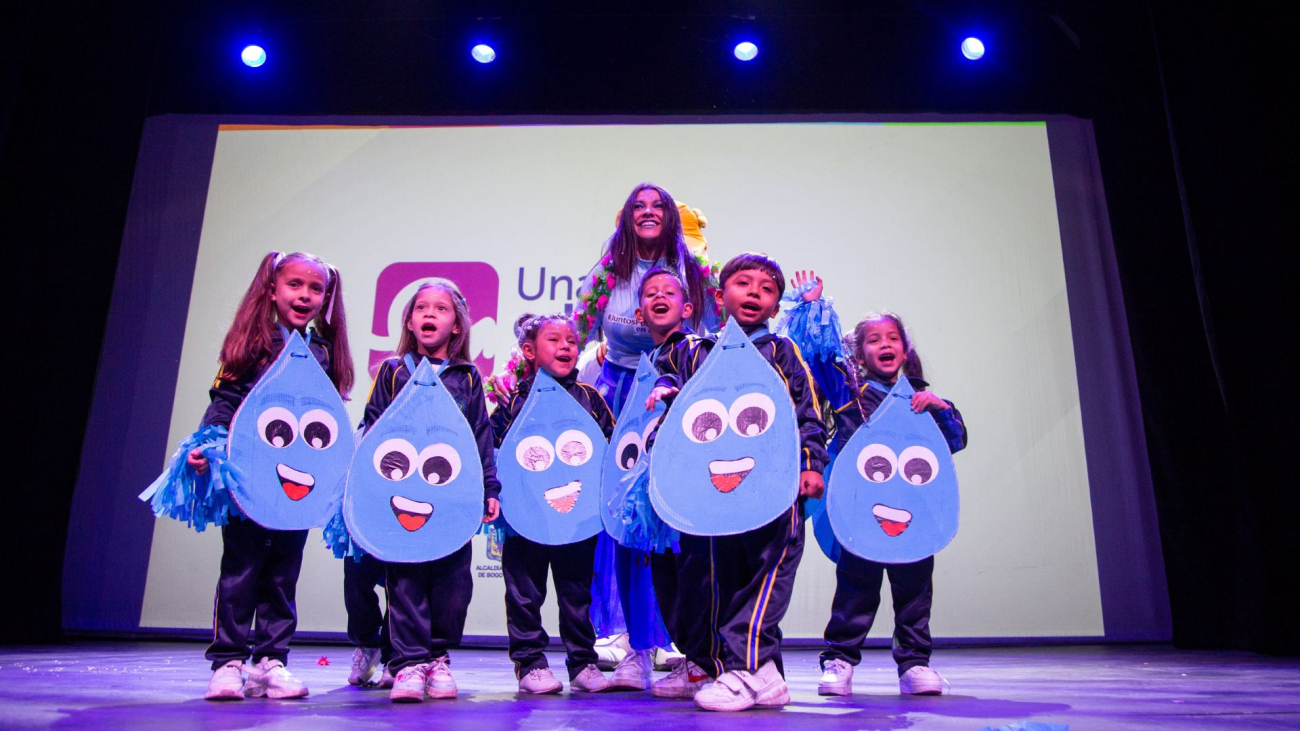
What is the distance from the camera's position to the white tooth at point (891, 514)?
8.00 ft

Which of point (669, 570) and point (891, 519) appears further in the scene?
point (891, 519)

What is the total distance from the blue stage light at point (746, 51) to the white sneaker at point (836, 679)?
363cm

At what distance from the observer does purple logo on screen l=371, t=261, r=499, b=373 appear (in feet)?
15.5

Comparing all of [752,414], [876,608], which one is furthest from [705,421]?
[876,608]

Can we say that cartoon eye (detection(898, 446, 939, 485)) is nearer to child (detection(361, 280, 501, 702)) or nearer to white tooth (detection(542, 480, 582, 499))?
white tooth (detection(542, 480, 582, 499))

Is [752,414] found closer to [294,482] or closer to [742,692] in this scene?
[742,692]

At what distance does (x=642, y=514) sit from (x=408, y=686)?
650 mm

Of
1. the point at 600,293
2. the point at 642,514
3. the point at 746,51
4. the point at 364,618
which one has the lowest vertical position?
the point at 364,618

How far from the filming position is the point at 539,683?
227 cm

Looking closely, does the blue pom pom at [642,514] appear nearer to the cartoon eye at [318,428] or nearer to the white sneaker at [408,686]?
the white sneaker at [408,686]

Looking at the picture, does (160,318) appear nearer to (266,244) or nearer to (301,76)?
(266,244)

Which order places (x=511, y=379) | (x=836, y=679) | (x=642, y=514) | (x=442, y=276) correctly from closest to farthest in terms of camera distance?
(x=642, y=514)
(x=836, y=679)
(x=511, y=379)
(x=442, y=276)

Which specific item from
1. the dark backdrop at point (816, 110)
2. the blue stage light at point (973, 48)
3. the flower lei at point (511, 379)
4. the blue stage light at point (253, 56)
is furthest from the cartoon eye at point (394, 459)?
the blue stage light at point (973, 48)

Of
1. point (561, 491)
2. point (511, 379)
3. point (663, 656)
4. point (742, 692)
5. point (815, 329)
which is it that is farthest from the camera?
point (663, 656)
